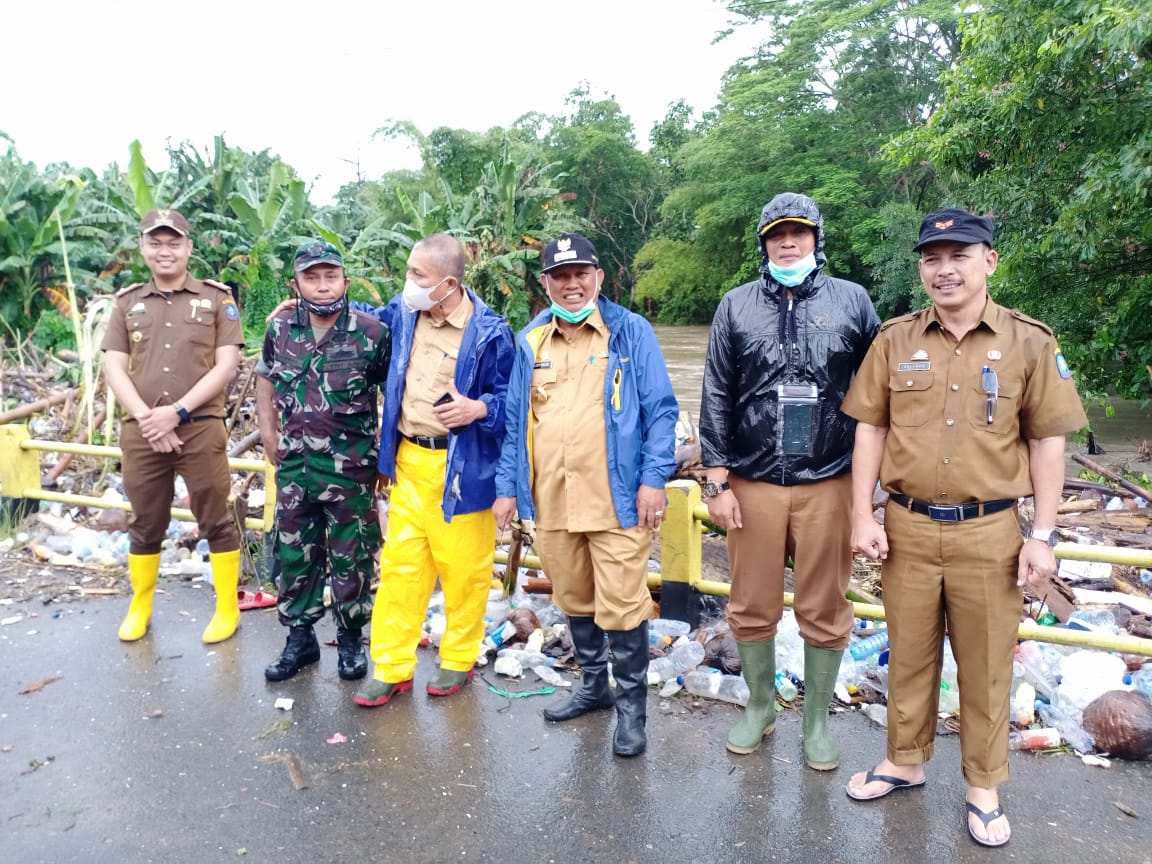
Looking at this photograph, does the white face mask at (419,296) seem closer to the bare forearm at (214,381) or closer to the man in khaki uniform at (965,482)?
the bare forearm at (214,381)

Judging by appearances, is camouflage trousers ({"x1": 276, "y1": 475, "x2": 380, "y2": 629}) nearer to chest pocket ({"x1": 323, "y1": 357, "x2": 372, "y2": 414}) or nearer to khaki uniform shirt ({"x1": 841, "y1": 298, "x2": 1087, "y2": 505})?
chest pocket ({"x1": 323, "y1": 357, "x2": 372, "y2": 414})

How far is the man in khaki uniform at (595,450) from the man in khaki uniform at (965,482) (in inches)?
32.7

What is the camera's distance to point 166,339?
423 cm

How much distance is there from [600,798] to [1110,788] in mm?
1830

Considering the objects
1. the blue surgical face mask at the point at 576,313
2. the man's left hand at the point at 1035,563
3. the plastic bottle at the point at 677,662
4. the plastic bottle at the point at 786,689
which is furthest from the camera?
the plastic bottle at the point at 677,662

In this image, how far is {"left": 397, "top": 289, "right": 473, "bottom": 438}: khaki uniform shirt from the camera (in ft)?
12.0

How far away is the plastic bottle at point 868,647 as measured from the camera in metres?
3.97

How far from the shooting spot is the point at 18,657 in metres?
4.27

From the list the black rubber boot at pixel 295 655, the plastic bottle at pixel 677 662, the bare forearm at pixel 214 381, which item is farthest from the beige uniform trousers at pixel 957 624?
the bare forearm at pixel 214 381

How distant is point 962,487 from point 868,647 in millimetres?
1564

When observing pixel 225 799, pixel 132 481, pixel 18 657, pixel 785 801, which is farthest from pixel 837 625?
pixel 18 657

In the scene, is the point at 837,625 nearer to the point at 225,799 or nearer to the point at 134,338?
the point at 225,799

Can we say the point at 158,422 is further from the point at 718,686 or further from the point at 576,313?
the point at 718,686

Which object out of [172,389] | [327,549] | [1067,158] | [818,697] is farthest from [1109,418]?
[172,389]
